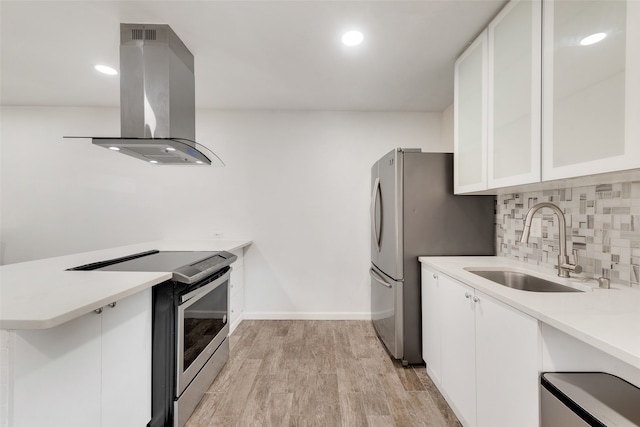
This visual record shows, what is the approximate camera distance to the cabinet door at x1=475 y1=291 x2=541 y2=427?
1.06m

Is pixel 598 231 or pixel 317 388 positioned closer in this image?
pixel 598 231

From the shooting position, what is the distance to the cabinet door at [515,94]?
1399mm

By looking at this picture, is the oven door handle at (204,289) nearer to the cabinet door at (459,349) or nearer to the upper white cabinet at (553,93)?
the cabinet door at (459,349)

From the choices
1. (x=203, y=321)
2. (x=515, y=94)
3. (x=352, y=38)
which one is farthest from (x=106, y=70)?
(x=515, y=94)

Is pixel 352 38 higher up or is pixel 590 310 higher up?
pixel 352 38

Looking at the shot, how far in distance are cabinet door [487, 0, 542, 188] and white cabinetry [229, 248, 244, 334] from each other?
256 cm

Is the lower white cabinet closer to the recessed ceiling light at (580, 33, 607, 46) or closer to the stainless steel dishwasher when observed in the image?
the stainless steel dishwasher

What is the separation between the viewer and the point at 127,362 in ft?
4.48

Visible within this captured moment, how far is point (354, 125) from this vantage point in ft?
11.4

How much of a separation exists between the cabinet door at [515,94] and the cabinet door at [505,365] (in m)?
0.72

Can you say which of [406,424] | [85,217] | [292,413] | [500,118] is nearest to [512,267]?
[500,118]

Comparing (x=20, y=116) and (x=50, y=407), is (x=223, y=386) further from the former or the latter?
(x=20, y=116)

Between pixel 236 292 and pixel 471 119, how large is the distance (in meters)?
2.83

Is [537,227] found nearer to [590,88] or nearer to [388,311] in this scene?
[590,88]
